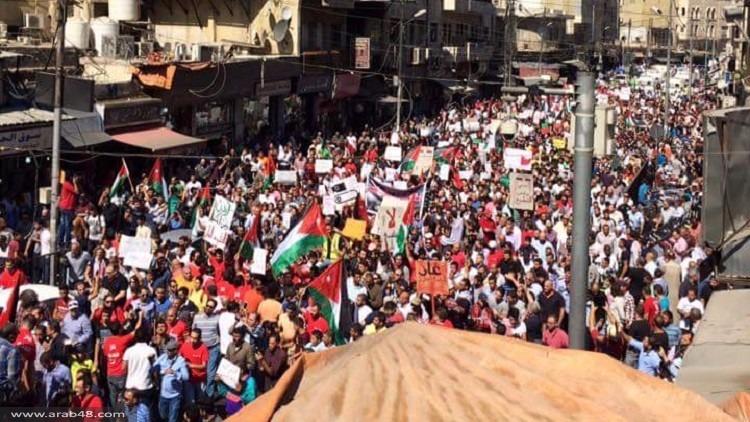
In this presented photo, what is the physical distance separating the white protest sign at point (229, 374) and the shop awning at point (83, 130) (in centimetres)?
1531

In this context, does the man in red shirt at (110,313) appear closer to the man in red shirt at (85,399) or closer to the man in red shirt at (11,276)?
the man in red shirt at (11,276)

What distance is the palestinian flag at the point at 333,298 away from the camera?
525 inches

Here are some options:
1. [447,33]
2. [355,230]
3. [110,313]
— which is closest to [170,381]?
[110,313]

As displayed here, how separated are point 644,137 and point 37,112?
71.6 ft

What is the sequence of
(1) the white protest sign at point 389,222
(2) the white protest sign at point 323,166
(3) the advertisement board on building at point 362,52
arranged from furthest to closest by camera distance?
(3) the advertisement board on building at point 362,52
(2) the white protest sign at point 323,166
(1) the white protest sign at point 389,222

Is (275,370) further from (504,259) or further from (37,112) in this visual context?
(37,112)

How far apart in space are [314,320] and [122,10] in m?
26.1

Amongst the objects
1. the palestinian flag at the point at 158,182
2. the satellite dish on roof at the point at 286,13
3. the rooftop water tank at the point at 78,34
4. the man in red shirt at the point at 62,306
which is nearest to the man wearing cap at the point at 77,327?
the man in red shirt at the point at 62,306

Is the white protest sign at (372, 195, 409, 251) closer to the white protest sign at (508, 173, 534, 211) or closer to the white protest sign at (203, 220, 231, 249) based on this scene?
the white protest sign at (203, 220, 231, 249)

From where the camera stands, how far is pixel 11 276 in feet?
44.9

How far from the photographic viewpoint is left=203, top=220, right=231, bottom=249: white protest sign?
17.0m

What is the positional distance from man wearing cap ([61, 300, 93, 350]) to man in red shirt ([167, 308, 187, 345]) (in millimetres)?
759

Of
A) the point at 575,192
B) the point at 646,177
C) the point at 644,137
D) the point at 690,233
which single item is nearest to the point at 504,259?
the point at 690,233

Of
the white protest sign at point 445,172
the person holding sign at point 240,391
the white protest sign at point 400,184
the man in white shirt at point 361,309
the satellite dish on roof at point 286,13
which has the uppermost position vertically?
the satellite dish on roof at point 286,13
